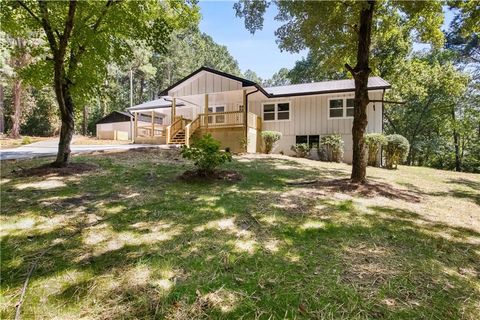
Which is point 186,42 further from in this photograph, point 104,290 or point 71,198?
point 104,290

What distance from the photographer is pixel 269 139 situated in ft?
47.0

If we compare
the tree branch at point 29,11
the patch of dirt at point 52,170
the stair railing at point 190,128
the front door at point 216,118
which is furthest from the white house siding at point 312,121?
the tree branch at point 29,11

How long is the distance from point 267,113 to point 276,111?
58 centimetres

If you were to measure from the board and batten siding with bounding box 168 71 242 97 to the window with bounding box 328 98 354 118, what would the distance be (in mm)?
5166

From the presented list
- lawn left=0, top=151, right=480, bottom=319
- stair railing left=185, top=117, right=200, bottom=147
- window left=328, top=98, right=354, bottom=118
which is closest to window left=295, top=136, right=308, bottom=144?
window left=328, top=98, right=354, bottom=118

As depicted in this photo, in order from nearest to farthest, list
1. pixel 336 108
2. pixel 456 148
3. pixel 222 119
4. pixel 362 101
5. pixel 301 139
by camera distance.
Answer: pixel 362 101, pixel 336 108, pixel 301 139, pixel 222 119, pixel 456 148

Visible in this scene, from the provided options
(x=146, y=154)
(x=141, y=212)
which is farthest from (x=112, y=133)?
(x=141, y=212)

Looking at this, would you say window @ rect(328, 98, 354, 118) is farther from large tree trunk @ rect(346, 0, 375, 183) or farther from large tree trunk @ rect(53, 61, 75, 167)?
large tree trunk @ rect(53, 61, 75, 167)

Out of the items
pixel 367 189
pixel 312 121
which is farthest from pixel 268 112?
pixel 367 189

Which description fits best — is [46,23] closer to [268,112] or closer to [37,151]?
[37,151]

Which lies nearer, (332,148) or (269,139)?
(332,148)

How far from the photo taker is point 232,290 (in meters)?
2.54

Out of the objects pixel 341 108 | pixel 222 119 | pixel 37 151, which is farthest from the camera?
pixel 222 119

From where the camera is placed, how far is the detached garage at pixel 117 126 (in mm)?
24391
